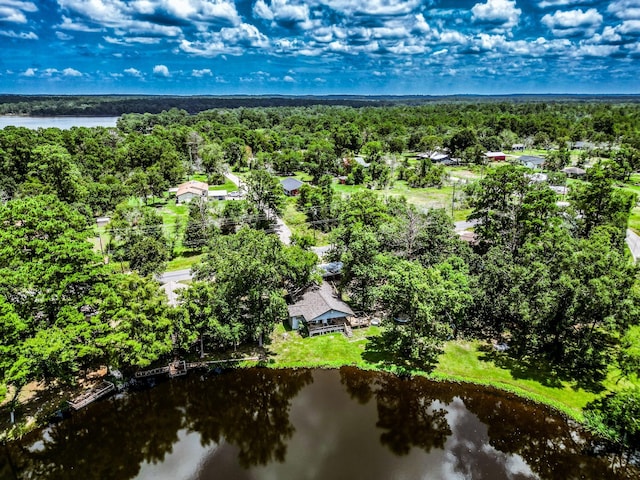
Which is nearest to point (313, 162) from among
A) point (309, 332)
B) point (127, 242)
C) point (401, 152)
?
point (401, 152)

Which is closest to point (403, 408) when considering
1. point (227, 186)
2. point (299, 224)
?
point (299, 224)

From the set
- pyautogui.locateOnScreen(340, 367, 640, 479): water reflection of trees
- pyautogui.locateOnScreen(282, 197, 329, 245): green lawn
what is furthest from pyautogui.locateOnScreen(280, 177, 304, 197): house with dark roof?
pyautogui.locateOnScreen(340, 367, 640, 479): water reflection of trees

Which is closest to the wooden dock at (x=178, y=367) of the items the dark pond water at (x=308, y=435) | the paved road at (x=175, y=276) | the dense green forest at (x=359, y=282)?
the dark pond water at (x=308, y=435)

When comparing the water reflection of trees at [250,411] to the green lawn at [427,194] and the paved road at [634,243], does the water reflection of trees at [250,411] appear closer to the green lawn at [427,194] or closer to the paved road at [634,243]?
the paved road at [634,243]

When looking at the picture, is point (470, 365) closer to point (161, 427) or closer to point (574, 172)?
point (161, 427)

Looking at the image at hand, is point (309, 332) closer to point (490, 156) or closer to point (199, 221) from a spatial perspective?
point (199, 221)
